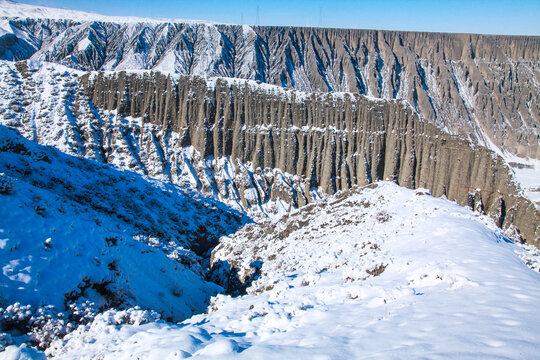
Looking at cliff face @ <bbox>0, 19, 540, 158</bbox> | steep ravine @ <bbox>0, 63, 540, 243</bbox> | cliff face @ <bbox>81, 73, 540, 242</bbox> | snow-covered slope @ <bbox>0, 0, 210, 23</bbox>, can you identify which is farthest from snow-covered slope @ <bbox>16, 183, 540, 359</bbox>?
snow-covered slope @ <bbox>0, 0, 210, 23</bbox>

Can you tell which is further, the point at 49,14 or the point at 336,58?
the point at 49,14

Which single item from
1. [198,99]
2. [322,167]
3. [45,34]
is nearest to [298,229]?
[322,167]

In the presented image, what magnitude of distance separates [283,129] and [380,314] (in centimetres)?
4806

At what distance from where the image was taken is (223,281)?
20.1m

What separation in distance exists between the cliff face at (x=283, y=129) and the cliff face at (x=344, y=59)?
44.9 metres

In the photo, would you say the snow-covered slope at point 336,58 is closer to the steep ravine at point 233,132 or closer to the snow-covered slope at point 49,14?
the snow-covered slope at point 49,14

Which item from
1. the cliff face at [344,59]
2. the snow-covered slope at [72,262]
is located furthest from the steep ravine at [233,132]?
the cliff face at [344,59]

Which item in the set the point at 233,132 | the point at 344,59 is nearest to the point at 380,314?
the point at 233,132

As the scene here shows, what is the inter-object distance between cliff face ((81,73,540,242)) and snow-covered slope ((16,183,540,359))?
37.9 m

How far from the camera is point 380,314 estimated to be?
21.4 ft

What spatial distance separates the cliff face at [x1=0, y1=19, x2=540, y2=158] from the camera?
94562 mm

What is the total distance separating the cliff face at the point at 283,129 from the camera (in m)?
51.4

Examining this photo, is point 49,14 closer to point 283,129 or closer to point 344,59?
point 344,59

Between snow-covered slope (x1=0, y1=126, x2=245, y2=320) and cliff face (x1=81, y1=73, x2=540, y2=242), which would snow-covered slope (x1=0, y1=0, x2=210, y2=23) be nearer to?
cliff face (x1=81, y1=73, x2=540, y2=242)
